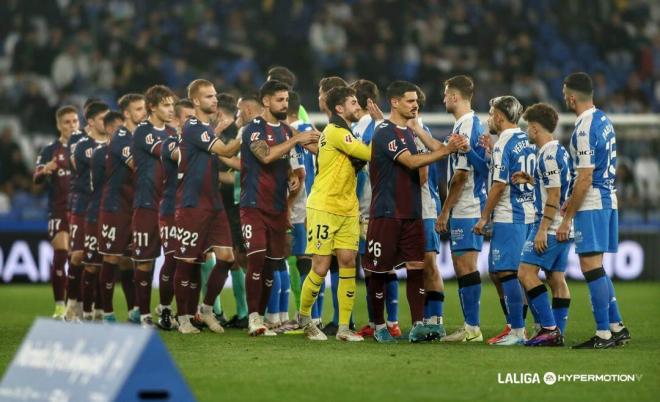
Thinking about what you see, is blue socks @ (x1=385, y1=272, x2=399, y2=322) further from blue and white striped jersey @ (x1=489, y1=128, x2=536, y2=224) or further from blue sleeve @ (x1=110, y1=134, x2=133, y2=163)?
blue sleeve @ (x1=110, y1=134, x2=133, y2=163)

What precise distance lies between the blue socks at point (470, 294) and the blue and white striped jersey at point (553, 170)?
833mm

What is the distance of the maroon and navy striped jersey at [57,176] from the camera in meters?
13.9

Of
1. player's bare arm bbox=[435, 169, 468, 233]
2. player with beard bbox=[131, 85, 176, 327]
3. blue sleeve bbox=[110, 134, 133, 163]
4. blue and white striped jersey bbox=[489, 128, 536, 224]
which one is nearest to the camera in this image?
blue and white striped jersey bbox=[489, 128, 536, 224]

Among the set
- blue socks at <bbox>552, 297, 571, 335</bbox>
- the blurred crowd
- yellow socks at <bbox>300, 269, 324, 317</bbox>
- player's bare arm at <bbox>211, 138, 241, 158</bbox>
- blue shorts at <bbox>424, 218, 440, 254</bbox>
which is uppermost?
the blurred crowd

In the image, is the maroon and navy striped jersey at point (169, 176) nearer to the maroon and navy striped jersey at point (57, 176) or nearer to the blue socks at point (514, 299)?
the maroon and navy striped jersey at point (57, 176)

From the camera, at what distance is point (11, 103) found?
21.9m

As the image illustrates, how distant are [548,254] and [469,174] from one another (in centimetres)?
108

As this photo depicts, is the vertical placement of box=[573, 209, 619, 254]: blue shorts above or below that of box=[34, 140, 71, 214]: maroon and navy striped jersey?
below

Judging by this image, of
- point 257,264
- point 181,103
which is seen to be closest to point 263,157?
point 257,264

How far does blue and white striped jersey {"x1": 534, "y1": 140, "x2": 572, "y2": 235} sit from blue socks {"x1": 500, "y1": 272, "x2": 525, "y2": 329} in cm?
57

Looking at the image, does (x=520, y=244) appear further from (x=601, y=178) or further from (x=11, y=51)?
(x=11, y=51)

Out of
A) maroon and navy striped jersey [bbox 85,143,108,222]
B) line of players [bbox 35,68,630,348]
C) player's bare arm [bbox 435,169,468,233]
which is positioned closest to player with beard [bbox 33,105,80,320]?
maroon and navy striped jersey [bbox 85,143,108,222]

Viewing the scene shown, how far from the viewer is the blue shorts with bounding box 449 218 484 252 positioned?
35.3 feet

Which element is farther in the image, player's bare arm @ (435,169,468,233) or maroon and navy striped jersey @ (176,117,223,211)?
maroon and navy striped jersey @ (176,117,223,211)
